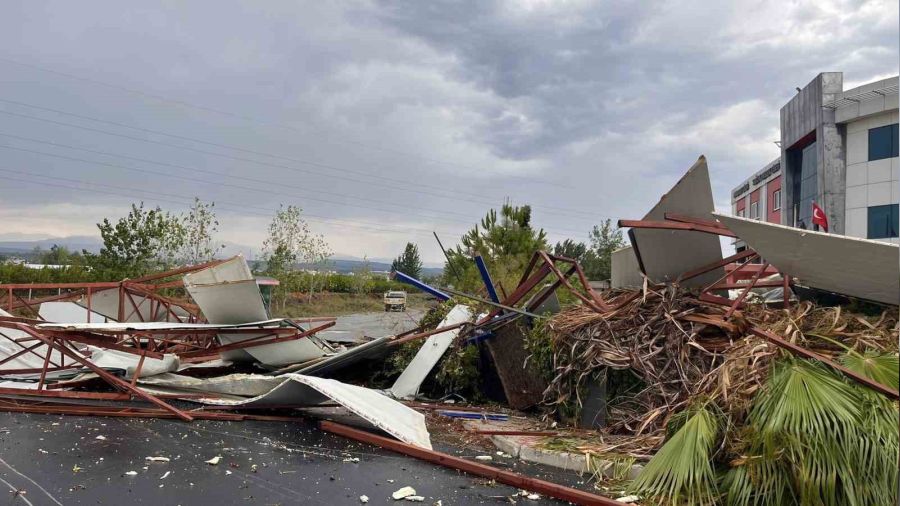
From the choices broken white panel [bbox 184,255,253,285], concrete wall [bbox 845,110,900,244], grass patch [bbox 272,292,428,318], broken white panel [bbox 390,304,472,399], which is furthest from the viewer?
grass patch [bbox 272,292,428,318]

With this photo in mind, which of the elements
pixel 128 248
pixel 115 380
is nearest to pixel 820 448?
pixel 115 380

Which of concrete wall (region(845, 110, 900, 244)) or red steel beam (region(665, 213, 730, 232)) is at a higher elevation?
concrete wall (region(845, 110, 900, 244))

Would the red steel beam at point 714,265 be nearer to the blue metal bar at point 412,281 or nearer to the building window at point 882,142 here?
the blue metal bar at point 412,281

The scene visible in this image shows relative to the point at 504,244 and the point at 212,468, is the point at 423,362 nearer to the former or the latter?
A: the point at 212,468

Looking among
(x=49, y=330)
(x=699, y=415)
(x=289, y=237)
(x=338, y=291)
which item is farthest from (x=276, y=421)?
(x=338, y=291)

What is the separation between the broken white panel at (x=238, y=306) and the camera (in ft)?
26.8

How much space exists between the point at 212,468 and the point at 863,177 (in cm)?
3072

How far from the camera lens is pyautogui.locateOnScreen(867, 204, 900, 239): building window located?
85.7 ft

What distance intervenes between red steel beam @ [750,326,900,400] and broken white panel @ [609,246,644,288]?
3.44 metres

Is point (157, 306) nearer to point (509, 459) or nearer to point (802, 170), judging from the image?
point (509, 459)

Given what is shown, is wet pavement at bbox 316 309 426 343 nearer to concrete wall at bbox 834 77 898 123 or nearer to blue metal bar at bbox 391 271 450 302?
blue metal bar at bbox 391 271 450 302

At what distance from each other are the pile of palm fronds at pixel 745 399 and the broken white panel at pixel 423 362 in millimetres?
2306

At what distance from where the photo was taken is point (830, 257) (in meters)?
4.91

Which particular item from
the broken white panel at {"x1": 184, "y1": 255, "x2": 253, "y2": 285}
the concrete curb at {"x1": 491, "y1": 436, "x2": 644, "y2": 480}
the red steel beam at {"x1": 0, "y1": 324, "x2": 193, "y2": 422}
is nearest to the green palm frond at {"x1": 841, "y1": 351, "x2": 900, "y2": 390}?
the concrete curb at {"x1": 491, "y1": 436, "x2": 644, "y2": 480}
